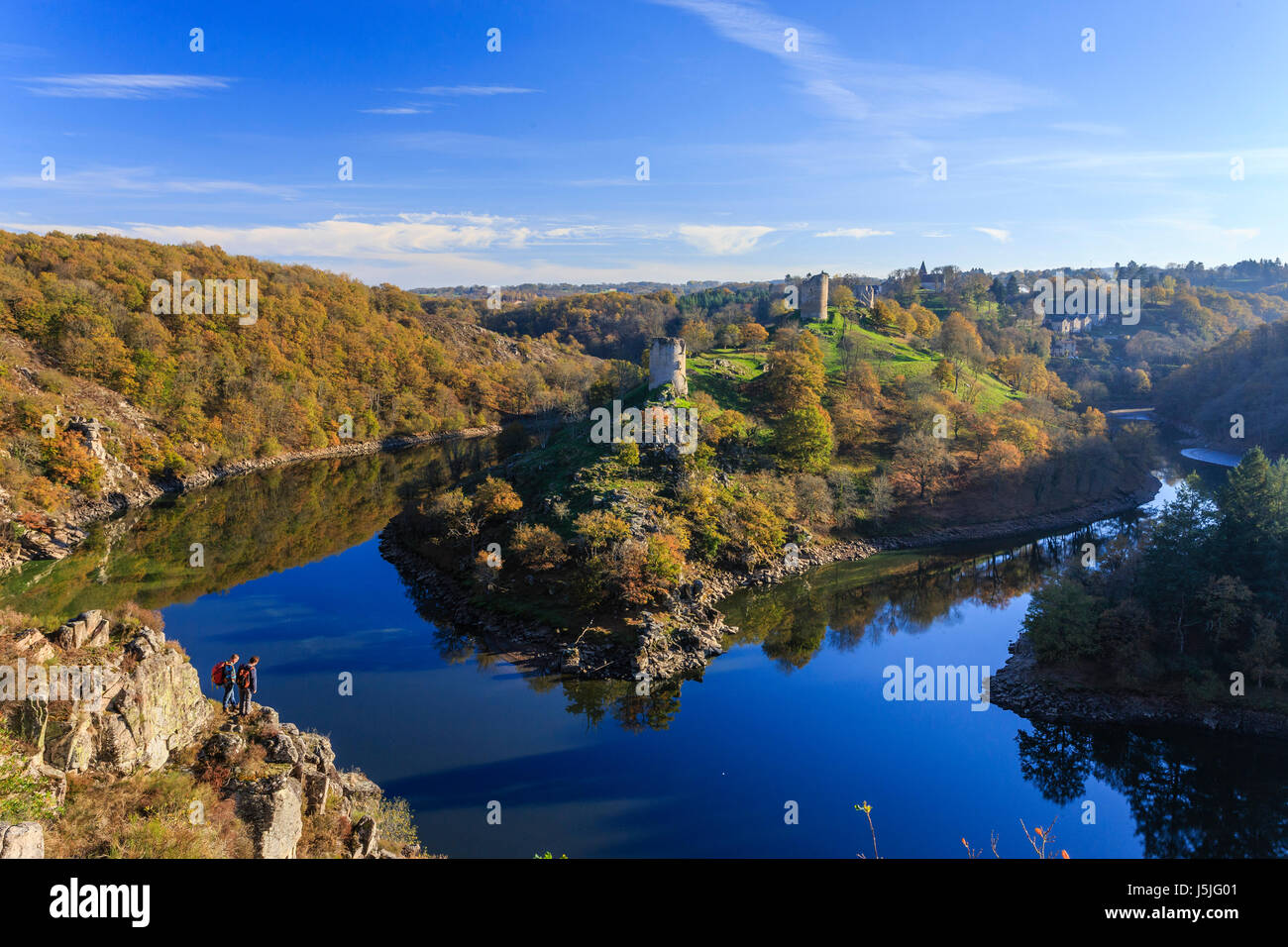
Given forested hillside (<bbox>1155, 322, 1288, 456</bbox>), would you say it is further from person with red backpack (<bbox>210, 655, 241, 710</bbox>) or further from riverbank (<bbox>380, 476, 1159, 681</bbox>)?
person with red backpack (<bbox>210, 655, 241, 710</bbox>)

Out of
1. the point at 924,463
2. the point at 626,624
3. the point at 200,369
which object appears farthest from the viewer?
the point at 200,369

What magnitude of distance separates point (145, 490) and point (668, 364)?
38945 millimetres

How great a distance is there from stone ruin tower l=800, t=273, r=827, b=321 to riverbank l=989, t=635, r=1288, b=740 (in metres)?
53.7

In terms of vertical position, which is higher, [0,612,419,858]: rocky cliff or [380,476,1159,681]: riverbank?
[0,612,419,858]: rocky cliff

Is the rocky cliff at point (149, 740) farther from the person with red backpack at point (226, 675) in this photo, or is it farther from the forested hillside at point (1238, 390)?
the forested hillside at point (1238, 390)

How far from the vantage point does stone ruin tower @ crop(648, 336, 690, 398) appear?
45219 millimetres

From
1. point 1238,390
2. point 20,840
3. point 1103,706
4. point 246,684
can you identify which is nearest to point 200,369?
point 246,684

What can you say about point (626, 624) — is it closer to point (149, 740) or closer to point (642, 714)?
point (642, 714)

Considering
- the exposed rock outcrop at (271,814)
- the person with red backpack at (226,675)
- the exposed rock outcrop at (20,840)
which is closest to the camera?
the exposed rock outcrop at (20,840)

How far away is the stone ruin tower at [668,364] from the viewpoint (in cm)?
4522

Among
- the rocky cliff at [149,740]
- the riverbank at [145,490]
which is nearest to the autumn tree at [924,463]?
the rocky cliff at [149,740]

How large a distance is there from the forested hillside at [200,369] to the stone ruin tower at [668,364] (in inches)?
631

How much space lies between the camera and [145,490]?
166ft

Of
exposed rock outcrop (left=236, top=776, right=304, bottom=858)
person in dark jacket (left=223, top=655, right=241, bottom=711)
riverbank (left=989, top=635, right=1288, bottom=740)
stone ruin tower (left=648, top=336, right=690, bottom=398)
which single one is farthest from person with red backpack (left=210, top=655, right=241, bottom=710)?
stone ruin tower (left=648, top=336, right=690, bottom=398)
